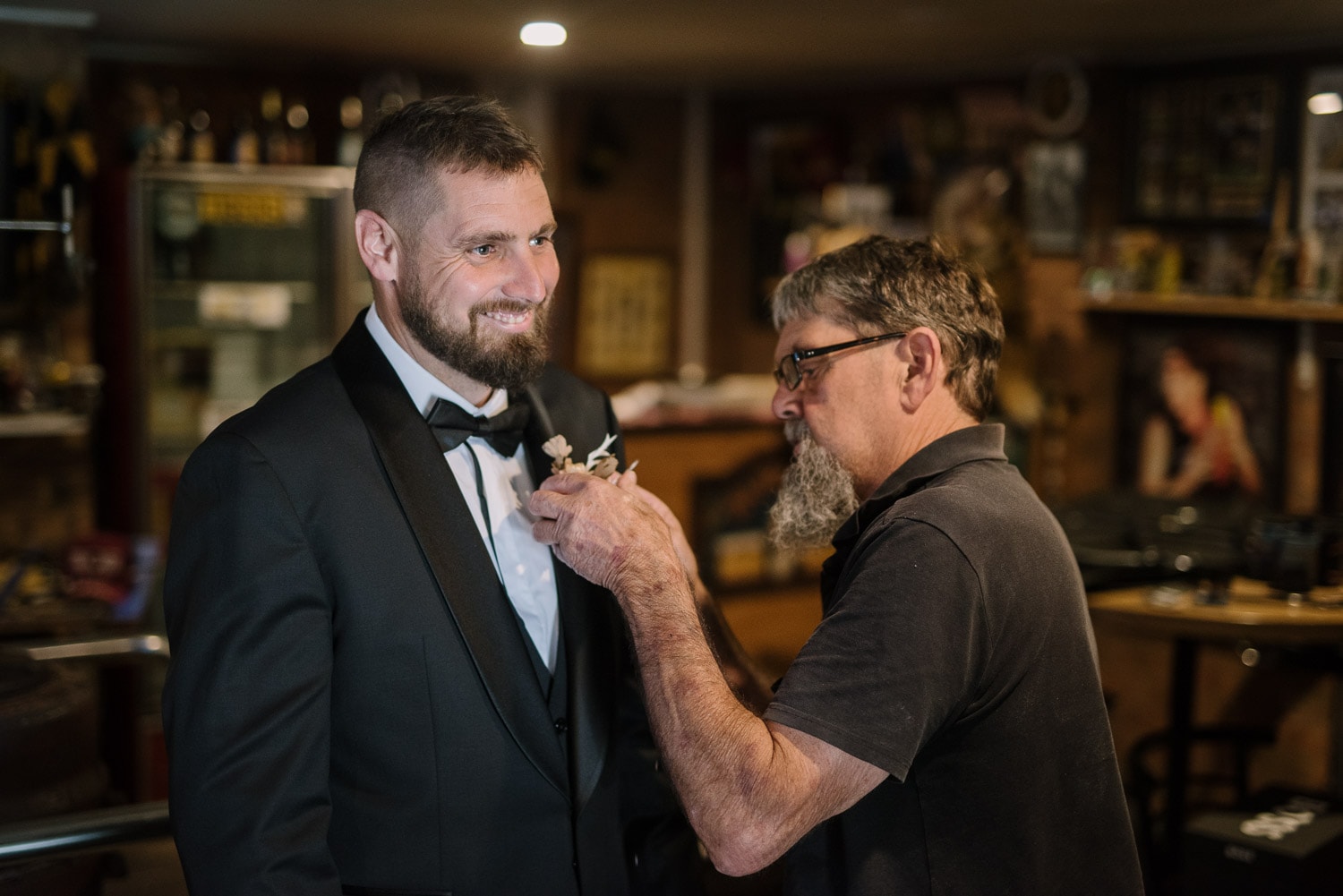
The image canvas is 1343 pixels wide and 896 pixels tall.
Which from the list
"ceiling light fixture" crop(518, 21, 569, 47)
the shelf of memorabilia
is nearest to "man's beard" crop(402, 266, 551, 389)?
"ceiling light fixture" crop(518, 21, 569, 47)

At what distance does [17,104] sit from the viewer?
15.8 feet

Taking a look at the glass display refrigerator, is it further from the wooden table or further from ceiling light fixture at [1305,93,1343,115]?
ceiling light fixture at [1305,93,1343,115]

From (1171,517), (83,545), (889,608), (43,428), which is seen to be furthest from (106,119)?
(889,608)

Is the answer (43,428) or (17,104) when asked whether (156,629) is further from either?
(17,104)

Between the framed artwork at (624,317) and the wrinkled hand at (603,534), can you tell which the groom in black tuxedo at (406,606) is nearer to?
the wrinkled hand at (603,534)

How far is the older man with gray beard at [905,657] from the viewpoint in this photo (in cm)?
146

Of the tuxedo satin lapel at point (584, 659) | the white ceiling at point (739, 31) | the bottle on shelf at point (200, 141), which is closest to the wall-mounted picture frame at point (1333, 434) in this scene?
the white ceiling at point (739, 31)

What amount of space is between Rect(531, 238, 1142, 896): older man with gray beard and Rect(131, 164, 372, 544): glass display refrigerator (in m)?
4.02

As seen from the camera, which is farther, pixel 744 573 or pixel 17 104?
pixel 744 573

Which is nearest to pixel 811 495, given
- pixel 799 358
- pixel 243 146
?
pixel 799 358

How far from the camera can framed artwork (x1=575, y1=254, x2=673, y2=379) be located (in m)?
7.27

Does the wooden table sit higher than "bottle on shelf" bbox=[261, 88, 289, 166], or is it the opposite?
"bottle on shelf" bbox=[261, 88, 289, 166]

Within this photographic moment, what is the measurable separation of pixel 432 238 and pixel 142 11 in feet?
12.1

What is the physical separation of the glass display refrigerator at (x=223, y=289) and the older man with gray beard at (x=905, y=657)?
402cm
